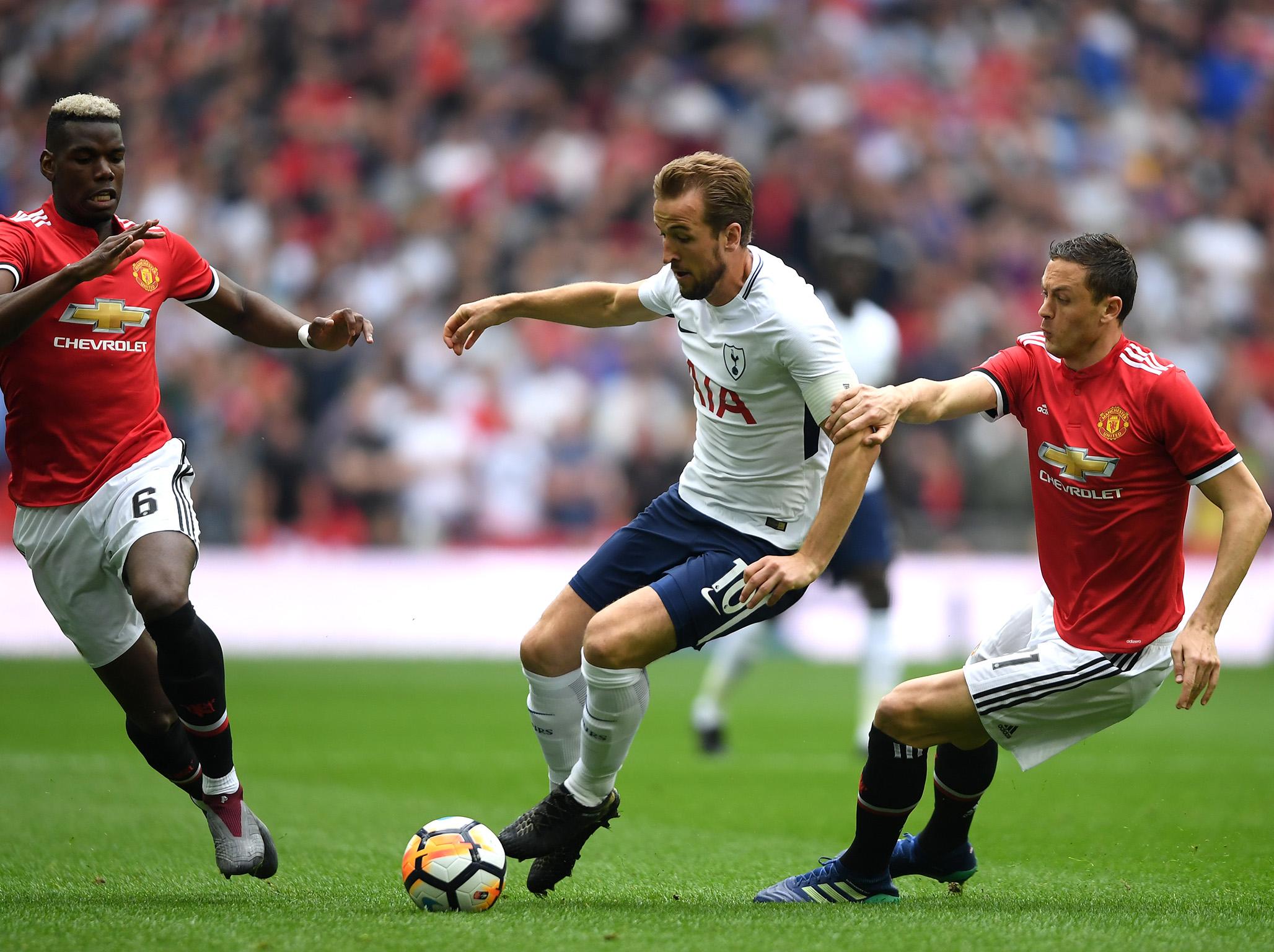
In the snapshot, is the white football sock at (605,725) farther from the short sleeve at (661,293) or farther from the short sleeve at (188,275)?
the short sleeve at (188,275)

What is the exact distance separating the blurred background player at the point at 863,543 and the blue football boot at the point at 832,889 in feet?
12.7

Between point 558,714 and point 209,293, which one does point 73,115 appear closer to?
point 209,293

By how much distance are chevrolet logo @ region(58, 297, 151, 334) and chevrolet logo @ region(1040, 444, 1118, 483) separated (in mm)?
3264

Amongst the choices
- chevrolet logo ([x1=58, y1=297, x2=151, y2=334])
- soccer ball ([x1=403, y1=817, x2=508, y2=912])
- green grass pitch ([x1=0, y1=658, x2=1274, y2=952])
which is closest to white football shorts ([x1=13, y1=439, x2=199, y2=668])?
chevrolet logo ([x1=58, y1=297, x2=151, y2=334])

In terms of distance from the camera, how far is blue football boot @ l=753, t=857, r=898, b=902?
5.50m

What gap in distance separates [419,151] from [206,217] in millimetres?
2643

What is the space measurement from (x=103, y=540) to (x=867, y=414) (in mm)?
2754

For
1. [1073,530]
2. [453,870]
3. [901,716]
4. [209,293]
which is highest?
[209,293]

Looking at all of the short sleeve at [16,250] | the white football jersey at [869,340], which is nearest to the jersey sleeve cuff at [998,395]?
the short sleeve at [16,250]

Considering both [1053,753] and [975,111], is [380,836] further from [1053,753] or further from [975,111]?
[975,111]

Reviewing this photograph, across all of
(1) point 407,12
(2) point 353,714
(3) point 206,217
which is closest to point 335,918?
(2) point 353,714

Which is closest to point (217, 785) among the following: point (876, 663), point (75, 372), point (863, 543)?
point (75, 372)

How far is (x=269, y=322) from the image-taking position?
6.32 m

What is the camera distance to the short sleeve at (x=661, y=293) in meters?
5.84
